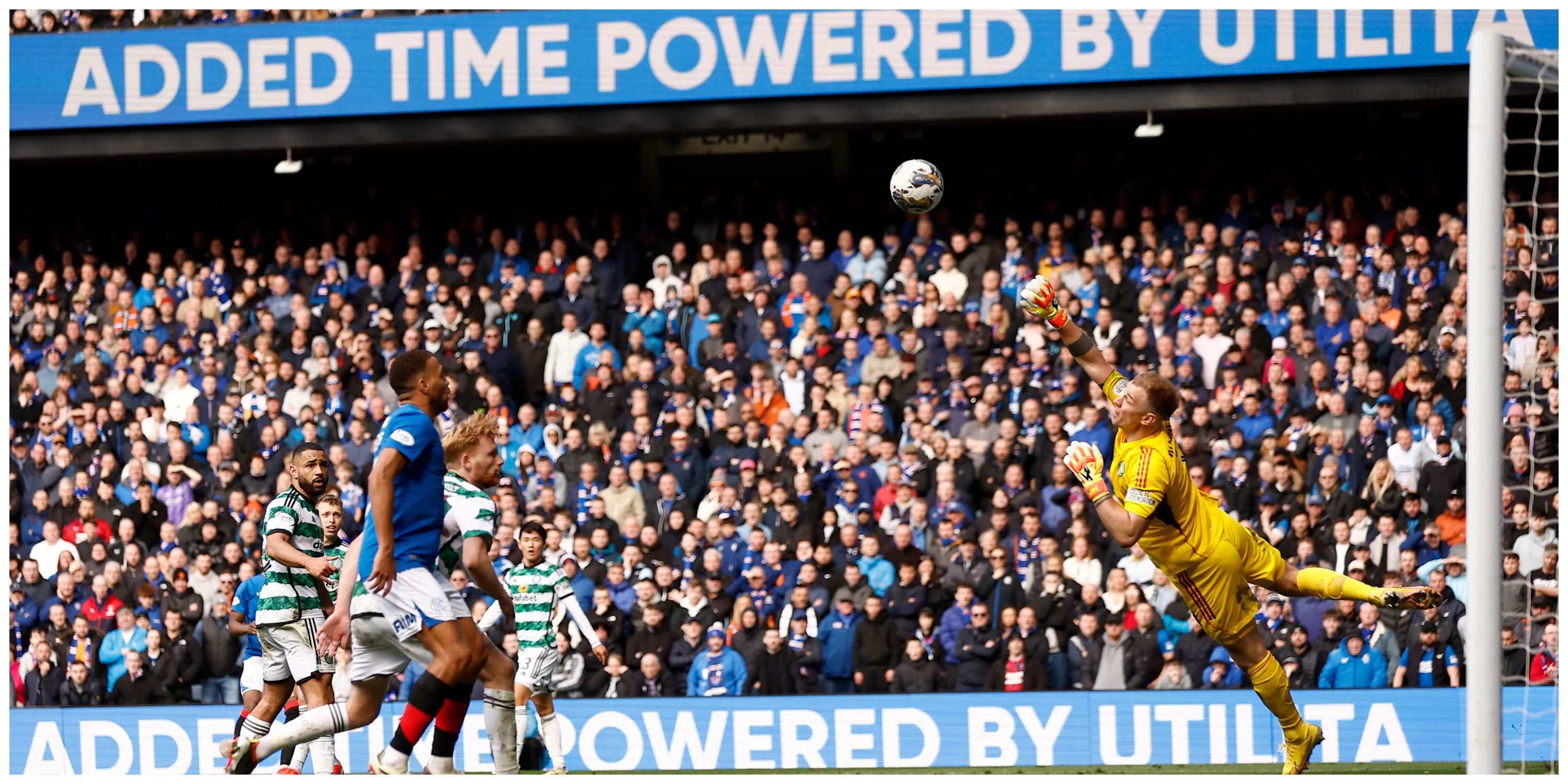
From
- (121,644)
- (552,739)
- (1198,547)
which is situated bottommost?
(552,739)

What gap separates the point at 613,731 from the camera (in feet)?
37.4

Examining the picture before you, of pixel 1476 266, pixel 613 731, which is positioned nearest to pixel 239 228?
pixel 613 731

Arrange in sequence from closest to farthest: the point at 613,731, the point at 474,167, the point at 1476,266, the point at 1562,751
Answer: the point at 1476,266, the point at 1562,751, the point at 613,731, the point at 474,167

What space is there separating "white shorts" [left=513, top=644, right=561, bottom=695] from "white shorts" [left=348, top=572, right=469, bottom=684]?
3083mm

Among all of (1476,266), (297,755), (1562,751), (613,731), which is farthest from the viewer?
(613,731)

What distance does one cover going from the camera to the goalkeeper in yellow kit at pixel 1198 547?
7.88 metres

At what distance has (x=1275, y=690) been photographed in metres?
8.04

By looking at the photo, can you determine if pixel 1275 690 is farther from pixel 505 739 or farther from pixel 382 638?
pixel 382 638

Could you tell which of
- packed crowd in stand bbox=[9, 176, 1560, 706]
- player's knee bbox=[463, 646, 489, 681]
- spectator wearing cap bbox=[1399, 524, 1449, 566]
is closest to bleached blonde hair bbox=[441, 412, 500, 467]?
player's knee bbox=[463, 646, 489, 681]

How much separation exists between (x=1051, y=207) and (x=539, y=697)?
719cm

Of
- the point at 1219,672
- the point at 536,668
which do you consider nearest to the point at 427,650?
the point at 536,668

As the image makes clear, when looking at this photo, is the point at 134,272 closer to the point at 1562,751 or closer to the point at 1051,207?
the point at 1051,207

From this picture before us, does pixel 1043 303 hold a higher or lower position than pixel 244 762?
higher

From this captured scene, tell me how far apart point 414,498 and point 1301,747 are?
174 inches
